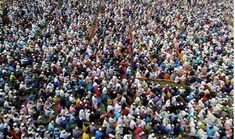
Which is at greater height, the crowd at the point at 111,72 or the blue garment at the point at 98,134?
the crowd at the point at 111,72

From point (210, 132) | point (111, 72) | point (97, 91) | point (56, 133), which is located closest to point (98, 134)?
point (56, 133)

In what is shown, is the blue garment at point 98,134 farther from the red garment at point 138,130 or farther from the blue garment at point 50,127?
the blue garment at point 50,127

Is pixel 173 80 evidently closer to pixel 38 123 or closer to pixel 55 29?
pixel 38 123

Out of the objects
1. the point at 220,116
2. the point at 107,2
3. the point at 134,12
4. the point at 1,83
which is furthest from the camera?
the point at 107,2

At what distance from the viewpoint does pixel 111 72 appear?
18.8 metres

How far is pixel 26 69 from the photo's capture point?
18594 millimetres

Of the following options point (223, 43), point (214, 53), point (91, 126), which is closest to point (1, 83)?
point (91, 126)

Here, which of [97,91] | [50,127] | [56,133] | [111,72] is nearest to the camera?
[56,133]

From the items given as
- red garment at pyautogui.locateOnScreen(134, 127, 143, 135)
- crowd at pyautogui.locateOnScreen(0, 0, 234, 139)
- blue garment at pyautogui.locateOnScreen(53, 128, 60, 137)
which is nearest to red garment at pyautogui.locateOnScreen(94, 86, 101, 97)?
crowd at pyautogui.locateOnScreen(0, 0, 234, 139)

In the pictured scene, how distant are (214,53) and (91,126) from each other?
964 centimetres

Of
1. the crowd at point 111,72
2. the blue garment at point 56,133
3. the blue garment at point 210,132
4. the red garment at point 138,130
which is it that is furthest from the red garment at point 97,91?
the blue garment at point 210,132

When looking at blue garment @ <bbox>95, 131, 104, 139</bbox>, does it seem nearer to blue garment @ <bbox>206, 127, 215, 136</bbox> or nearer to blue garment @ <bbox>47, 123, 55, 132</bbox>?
blue garment @ <bbox>47, 123, 55, 132</bbox>

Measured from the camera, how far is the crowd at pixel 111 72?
585 inches

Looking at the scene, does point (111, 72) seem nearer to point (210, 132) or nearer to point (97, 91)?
point (97, 91)
